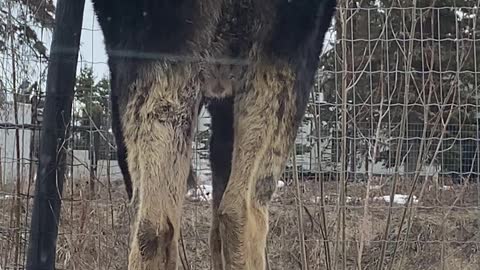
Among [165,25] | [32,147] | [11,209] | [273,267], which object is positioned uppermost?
[165,25]

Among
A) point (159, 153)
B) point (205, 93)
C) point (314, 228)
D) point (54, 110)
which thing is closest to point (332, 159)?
point (314, 228)

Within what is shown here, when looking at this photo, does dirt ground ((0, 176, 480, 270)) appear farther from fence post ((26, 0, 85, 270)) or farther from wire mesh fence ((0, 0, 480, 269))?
fence post ((26, 0, 85, 270))

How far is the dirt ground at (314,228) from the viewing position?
4.53m

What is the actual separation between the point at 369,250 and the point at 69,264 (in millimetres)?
2061

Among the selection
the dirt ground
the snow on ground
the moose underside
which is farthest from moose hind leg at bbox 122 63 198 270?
the snow on ground

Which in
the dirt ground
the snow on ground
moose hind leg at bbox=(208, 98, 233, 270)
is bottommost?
the dirt ground

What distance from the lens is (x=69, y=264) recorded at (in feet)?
15.5

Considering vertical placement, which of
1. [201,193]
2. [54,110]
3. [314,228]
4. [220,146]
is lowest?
[314,228]

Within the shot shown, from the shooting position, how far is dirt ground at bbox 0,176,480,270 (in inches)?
178

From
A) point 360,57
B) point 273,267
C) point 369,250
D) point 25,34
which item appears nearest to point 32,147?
point 25,34

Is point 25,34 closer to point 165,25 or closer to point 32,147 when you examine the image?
point 32,147

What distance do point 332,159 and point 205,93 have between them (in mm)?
2872

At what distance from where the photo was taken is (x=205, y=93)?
2279 millimetres

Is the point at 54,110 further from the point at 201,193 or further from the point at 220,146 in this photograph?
the point at 201,193
